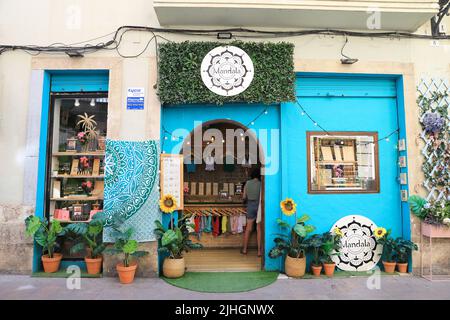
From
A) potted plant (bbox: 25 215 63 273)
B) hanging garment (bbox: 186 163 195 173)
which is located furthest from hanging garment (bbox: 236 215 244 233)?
potted plant (bbox: 25 215 63 273)

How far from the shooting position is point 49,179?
17.5 ft

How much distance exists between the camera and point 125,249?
4.48m

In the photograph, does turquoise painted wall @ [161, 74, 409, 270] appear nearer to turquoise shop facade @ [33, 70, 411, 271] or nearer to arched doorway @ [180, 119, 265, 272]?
turquoise shop facade @ [33, 70, 411, 271]

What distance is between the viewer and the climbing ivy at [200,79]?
495 cm

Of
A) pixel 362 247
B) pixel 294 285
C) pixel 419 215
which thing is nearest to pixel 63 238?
pixel 294 285

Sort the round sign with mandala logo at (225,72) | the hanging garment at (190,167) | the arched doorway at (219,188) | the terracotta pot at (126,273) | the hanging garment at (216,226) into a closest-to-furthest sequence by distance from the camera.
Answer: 1. the terracotta pot at (126,273)
2. the round sign with mandala logo at (225,72)
3. the arched doorway at (219,188)
4. the hanging garment at (216,226)
5. the hanging garment at (190,167)

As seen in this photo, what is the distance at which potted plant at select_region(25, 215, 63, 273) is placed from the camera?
4.73 meters

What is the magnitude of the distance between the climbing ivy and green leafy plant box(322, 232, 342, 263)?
94.2 inches

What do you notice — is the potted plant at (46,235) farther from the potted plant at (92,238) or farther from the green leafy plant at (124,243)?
the green leafy plant at (124,243)

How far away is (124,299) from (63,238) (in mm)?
2033

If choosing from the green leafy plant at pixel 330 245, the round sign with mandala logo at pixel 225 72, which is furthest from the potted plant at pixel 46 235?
the green leafy plant at pixel 330 245

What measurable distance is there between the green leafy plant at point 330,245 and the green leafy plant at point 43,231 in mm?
4355

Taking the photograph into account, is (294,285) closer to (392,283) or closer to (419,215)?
(392,283)

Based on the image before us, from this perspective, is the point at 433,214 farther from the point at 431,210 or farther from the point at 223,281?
the point at 223,281
